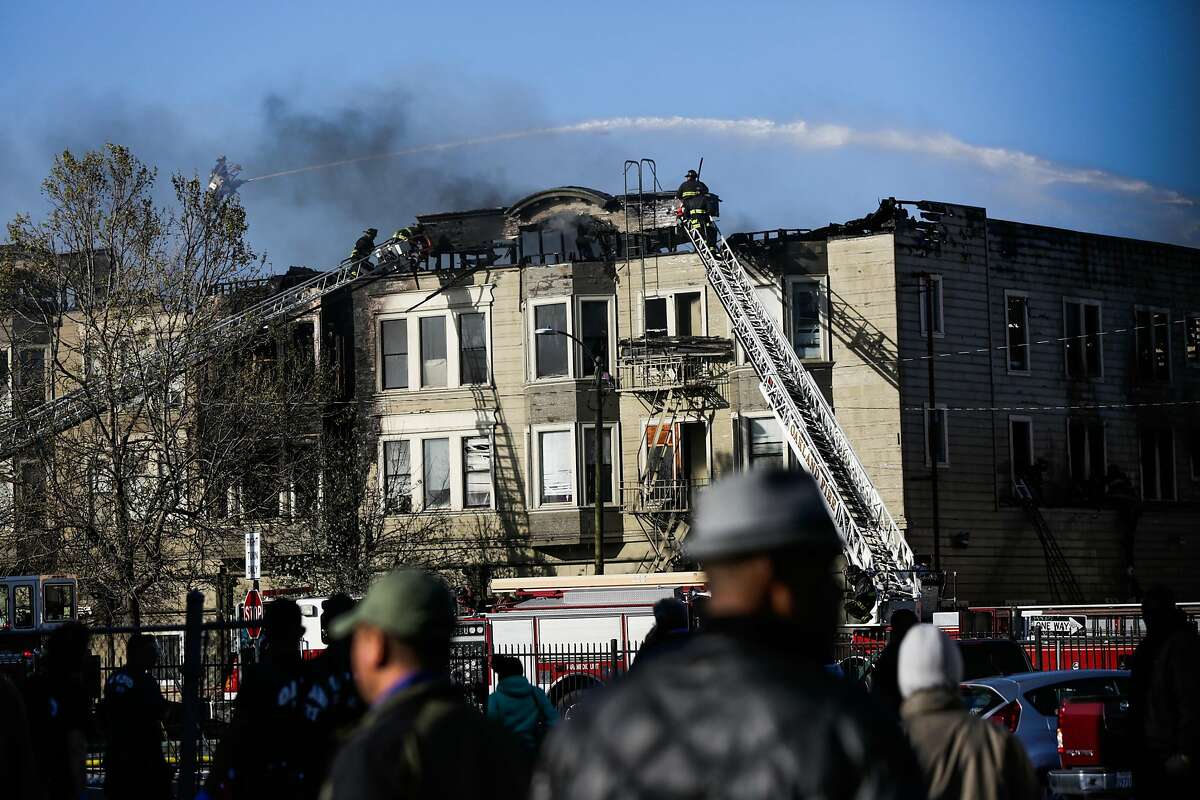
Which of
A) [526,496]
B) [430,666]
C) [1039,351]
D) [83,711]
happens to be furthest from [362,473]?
[430,666]

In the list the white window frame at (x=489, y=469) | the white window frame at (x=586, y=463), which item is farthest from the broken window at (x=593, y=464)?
the white window frame at (x=489, y=469)

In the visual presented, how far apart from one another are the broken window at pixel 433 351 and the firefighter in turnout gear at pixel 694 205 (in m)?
7.05

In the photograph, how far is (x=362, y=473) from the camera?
42750 mm

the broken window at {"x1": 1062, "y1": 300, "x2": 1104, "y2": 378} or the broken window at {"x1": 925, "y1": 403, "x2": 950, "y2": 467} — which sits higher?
the broken window at {"x1": 1062, "y1": 300, "x2": 1104, "y2": 378}

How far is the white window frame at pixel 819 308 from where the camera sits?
41312mm

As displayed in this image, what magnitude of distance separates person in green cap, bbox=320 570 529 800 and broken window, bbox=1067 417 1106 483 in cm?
4159

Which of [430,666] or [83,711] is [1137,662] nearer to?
[83,711]

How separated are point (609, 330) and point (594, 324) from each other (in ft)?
1.40

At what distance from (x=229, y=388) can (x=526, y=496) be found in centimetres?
957

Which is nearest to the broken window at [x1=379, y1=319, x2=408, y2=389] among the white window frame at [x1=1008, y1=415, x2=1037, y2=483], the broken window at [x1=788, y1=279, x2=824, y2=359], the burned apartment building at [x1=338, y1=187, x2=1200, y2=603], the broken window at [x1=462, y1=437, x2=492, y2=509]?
the burned apartment building at [x1=338, y1=187, x2=1200, y2=603]

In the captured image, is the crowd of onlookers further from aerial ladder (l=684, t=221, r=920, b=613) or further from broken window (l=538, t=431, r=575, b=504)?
broken window (l=538, t=431, r=575, b=504)

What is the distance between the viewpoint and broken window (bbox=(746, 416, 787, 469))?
1614 inches

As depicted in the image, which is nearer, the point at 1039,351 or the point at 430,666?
the point at 430,666

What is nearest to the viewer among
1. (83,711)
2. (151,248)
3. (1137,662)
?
(83,711)
